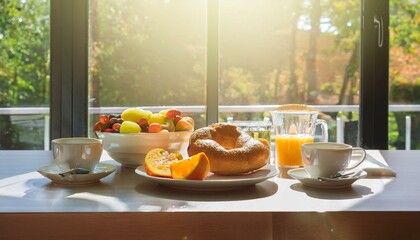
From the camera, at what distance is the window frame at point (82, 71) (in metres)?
3.06

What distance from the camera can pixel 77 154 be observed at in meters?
1.15

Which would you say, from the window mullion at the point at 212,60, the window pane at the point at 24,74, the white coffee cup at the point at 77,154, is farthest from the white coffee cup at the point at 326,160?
the window pane at the point at 24,74

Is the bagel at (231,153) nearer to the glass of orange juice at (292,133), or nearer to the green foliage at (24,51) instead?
the glass of orange juice at (292,133)

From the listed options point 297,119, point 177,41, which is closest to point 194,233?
point 297,119

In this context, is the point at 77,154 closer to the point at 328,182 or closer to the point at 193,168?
the point at 193,168

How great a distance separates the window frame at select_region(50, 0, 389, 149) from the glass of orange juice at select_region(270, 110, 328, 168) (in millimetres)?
1781

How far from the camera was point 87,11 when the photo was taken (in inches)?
123

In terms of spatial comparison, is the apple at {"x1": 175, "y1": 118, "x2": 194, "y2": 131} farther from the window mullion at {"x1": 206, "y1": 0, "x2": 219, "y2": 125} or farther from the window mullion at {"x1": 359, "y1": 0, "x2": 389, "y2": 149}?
the window mullion at {"x1": 359, "y1": 0, "x2": 389, "y2": 149}

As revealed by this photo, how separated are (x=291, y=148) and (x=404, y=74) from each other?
2.93 metres

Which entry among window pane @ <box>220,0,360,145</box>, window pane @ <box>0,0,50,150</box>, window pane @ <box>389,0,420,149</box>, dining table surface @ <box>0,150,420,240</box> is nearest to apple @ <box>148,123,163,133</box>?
dining table surface @ <box>0,150,420,240</box>

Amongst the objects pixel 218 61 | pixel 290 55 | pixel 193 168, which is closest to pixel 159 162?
pixel 193 168

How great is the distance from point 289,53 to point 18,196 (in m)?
3.34

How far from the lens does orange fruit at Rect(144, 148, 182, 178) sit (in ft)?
3.58

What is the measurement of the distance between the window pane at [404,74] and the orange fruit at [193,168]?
2.97m
